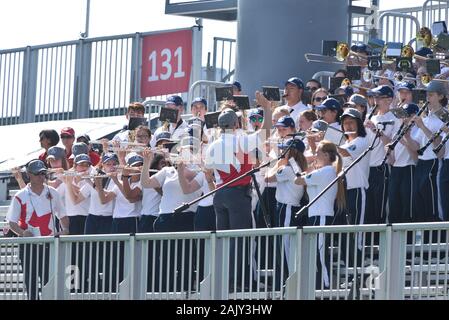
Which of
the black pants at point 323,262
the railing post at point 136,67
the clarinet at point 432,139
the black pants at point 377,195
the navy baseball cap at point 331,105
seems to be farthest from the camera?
the railing post at point 136,67

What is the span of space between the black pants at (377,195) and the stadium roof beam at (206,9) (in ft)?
29.9

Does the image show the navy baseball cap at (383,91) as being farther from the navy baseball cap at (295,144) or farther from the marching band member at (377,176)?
the navy baseball cap at (295,144)

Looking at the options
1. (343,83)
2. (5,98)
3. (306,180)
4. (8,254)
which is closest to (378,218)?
(306,180)

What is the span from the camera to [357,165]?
17.9m

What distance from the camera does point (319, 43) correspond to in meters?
24.0

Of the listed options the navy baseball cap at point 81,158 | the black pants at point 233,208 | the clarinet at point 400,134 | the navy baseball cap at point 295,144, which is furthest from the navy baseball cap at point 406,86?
the navy baseball cap at point 81,158

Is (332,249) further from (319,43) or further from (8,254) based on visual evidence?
(319,43)

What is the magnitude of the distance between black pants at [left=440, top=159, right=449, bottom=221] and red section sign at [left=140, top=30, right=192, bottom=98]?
9.36 m

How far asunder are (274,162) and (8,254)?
290cm

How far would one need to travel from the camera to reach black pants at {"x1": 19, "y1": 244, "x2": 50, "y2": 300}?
56.6 ft

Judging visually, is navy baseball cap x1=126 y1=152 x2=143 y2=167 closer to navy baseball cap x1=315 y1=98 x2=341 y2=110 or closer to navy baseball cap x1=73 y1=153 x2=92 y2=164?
navy baseball cap x1=73 y1=153 x2=92 y2=164

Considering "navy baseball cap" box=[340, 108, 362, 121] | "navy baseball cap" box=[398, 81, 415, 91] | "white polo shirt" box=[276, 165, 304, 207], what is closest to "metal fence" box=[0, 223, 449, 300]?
"white polo shirt" box=[276, 165, 304, 207]

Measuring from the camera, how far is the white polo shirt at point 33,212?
770 inches

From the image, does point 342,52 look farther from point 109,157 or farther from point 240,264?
point 240,264
